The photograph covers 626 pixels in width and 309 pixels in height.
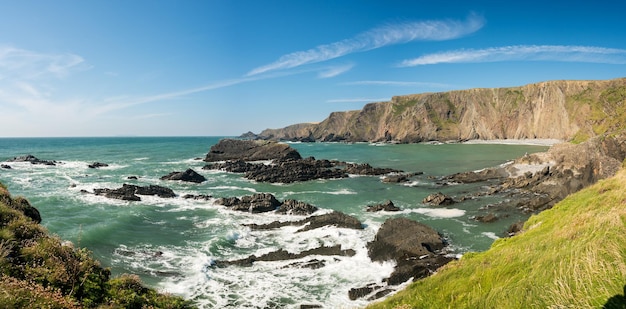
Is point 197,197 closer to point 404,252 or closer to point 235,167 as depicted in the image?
point 404,252

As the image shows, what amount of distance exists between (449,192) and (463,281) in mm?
38040

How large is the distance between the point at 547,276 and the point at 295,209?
28.2 m

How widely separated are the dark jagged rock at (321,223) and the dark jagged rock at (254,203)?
17.7 feet

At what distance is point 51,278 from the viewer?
7953mm

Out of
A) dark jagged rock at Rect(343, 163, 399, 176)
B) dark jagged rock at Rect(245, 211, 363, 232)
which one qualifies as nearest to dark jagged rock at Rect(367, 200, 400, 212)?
dark jagged rock at Rect(245, 211, 363, 232)

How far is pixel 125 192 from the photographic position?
41.2 metres

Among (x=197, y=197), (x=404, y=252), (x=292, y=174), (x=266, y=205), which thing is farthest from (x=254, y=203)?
(x=292, y=174)

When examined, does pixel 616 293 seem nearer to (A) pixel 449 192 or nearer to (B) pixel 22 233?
(B) pixel 22 233

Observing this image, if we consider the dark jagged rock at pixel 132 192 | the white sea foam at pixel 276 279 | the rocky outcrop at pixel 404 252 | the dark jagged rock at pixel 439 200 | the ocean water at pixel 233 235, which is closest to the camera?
the white sea foam at pixel 276 279

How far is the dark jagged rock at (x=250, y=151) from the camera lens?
8962 centimetres

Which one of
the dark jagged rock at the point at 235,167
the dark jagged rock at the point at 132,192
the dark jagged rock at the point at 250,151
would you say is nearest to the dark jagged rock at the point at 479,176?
the dark jagged rock at the point at 235,167

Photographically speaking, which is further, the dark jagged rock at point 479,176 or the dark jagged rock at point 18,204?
the dark jagged rock at point 479,176

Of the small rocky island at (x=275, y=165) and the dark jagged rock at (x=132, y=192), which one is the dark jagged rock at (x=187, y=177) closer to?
the small rocky island at (x=275, y=165)

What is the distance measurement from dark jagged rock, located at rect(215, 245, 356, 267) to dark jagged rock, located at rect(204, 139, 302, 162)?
65398 mm
